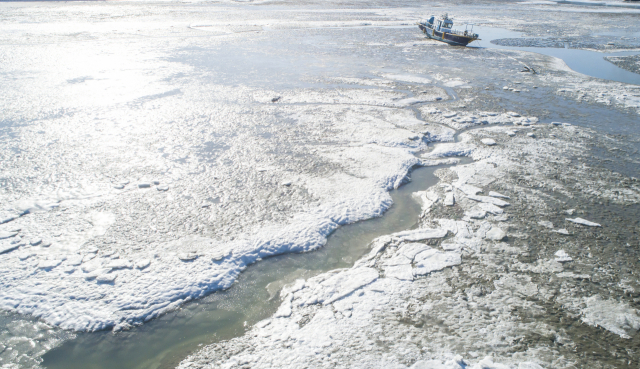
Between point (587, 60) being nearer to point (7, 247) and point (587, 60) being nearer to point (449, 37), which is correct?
point (449, 37)

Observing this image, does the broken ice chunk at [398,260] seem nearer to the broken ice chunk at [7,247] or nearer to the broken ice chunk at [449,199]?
the broken ice chunk at [449,199]

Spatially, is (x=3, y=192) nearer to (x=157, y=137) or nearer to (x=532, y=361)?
(x=157, y=137)

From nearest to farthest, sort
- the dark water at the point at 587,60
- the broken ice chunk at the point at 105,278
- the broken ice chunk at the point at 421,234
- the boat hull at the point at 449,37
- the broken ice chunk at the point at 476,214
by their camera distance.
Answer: the broken ice chunk at the point at 105,278
the broken ice chunk at the point at 421,234
the broken ice chunk at the point at 476,214
the dark water at the point at 587,60
the boat hull at the point at 449,37

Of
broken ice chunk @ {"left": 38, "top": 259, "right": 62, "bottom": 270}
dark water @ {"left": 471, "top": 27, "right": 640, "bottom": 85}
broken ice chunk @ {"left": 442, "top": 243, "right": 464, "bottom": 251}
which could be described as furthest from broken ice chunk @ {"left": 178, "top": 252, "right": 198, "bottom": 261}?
dark water @ {"left": 471, "top": 27, "right": 640, "bottom": 85}

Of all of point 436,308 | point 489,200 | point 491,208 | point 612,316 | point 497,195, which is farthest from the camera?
point 497,195

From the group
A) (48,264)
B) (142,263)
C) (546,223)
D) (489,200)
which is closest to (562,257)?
(546,223)

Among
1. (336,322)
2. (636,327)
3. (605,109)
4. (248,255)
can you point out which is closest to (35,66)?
(248,255)

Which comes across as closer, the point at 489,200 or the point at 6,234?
the point at 6,234

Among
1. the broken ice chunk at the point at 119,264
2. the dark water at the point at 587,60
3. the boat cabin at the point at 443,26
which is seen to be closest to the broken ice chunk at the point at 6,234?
the broken ice chunk at the point at 119,264
